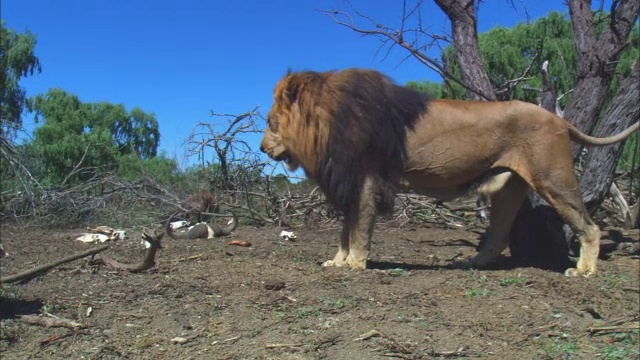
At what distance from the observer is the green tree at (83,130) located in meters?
20.2

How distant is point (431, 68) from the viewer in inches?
294

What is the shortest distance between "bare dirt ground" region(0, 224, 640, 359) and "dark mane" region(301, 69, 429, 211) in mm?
749

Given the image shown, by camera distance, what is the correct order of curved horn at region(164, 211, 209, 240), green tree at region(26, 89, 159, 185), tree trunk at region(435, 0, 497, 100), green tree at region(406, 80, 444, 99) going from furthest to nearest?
green tree at region(406, 80, 444, 99) < green tree at region(26, 89, 159, 185) < curved horn at region(164, 211, 209, 240) < tree trunk at region(435, 0, 497, 100)

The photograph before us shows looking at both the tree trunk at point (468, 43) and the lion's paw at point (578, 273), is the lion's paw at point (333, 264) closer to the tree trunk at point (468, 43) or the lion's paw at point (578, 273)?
the lion's paw at point (578, 273)

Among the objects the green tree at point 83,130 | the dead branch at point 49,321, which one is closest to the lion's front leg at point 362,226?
the dead branch at point 49,321

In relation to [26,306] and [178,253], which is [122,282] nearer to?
[26,306]

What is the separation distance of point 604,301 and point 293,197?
546cm

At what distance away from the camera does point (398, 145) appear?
6.04m

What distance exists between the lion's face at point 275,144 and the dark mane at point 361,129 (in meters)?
0.36

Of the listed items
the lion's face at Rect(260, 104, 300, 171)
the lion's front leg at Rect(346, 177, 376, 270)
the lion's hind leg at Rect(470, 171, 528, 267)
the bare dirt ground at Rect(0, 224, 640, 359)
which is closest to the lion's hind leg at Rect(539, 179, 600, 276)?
the bare dirt ground at Rect(0, 224, 640, 359)

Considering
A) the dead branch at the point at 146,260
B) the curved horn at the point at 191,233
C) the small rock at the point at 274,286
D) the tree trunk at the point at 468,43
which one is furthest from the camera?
the curved horn at the point at 191,233

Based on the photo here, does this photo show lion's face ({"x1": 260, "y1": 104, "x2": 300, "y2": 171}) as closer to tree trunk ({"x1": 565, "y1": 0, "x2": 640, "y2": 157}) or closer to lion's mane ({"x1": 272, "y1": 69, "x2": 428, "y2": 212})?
lion's mane ({"x1": 272, "y1": 69, "x2": 428, "y2": 212})

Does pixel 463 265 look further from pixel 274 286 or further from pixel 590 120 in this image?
pixel 274 286

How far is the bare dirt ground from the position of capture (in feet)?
13.3
